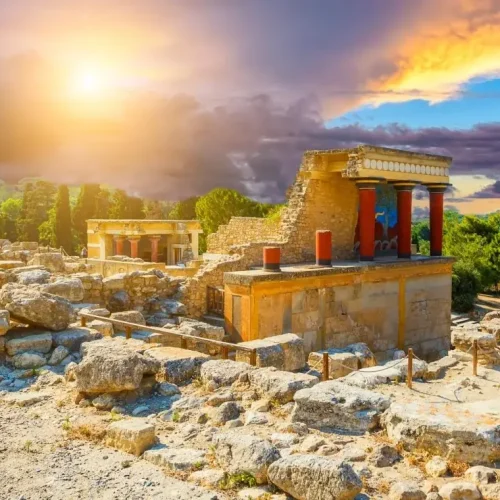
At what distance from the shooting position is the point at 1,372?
329 inches

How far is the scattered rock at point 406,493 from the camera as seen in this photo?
185 inches

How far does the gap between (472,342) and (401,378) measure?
13.0 feet

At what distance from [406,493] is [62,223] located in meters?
48.4

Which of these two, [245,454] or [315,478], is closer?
[315,478]

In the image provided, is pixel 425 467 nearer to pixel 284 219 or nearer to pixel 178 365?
pixel 178 365

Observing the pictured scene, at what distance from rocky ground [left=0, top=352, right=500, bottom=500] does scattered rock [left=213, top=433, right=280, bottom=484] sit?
0.01 m

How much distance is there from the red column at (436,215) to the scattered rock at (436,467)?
1488cm

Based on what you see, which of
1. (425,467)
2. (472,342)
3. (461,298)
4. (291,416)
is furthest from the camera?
(461,298)

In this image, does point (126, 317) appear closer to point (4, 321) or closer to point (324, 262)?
point (4, 321)

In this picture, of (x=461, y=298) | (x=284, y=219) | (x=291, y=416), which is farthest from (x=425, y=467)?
(x=461, y=298)

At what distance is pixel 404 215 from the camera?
18.4 metres

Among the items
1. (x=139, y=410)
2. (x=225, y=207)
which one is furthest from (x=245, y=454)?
(x=225, y=207)

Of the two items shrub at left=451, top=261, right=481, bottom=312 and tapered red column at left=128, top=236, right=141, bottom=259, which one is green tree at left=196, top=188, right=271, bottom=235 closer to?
tapered red column at left=128, top=236, right=141, bottom=259

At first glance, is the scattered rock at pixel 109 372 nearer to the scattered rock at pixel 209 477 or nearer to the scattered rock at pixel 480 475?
the scattered rock at pixel 209 477
